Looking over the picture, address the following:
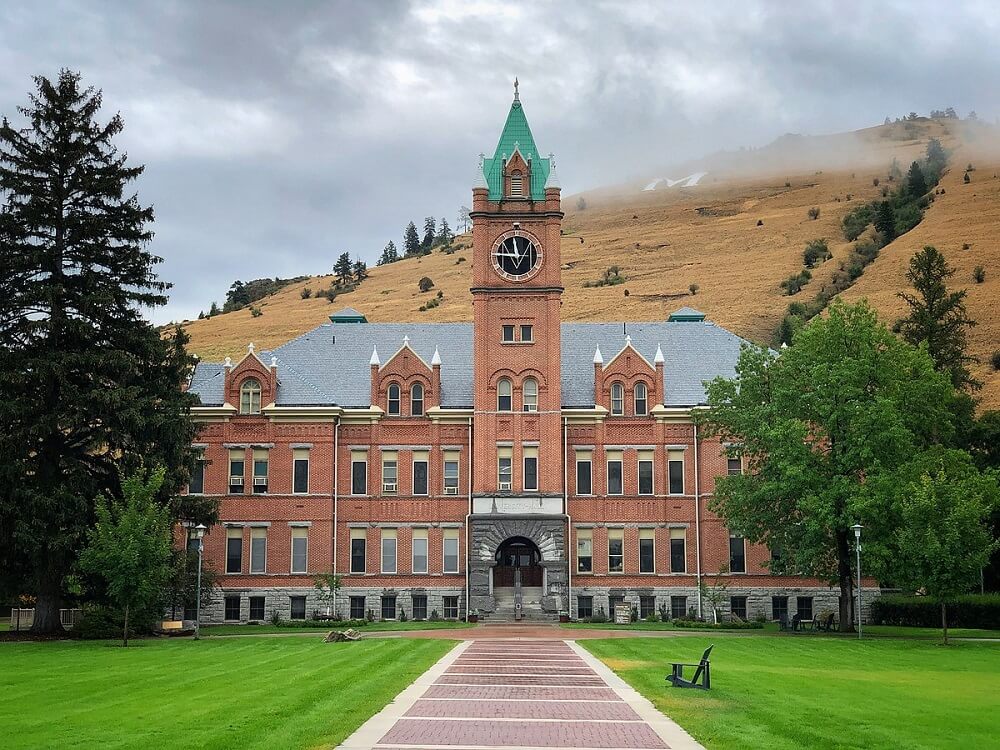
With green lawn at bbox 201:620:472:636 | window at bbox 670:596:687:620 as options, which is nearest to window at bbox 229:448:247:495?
green lawn at bbox 201:620:472:636

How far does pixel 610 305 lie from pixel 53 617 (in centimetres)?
11218

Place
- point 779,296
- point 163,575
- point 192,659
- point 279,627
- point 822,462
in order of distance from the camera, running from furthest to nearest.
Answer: point 779,296, point 279,627, point 822,462, point 163,575, point 192,659

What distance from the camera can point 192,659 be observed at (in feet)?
117

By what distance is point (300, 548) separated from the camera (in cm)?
6531

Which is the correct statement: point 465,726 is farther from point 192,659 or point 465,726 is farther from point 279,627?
point 279,627

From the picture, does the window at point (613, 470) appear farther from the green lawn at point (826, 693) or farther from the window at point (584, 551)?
the green lawn at point (826, 693)

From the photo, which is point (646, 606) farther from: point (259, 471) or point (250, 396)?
point (250, 396)

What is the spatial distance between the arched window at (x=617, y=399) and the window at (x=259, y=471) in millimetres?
20036

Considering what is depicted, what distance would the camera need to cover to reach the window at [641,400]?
6606 centimetres

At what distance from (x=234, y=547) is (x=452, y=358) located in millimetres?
16851

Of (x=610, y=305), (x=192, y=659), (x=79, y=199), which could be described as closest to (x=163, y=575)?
(x=192, y=659)

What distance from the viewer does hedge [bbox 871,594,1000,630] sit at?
57.8 meters

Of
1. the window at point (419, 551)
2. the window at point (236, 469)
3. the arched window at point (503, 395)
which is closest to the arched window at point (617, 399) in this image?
the arched window at point (503, 395)

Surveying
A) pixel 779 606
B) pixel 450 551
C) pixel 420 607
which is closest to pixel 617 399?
pixel 450 551
